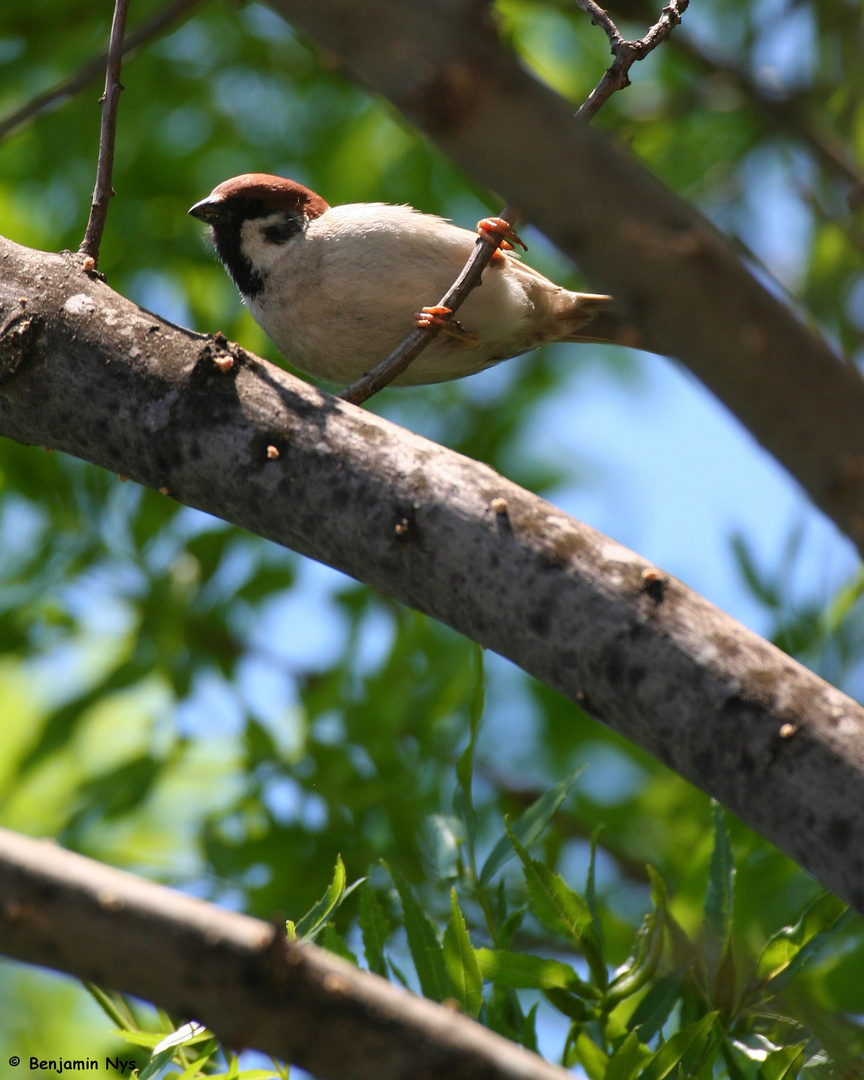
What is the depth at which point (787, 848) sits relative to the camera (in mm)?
1297

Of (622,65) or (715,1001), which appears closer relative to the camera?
(715,1001)

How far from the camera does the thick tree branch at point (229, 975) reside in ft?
3.29

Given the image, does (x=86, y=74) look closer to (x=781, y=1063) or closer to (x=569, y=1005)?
(x=569, y=1005)

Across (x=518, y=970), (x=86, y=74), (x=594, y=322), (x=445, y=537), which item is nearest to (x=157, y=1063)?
(x=518, y=970)

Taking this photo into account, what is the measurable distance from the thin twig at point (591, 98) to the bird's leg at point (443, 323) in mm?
69

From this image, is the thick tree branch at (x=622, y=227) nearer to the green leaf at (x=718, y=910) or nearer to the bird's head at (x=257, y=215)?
the green leaf at (x=718, y=910)

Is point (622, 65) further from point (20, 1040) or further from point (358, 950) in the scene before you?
point (20, 1040)

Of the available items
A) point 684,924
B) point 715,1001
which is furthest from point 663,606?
point 684,924

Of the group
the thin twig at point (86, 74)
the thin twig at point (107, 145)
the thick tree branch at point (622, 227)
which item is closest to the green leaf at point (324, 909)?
the thick tree branch at point (622, 227)

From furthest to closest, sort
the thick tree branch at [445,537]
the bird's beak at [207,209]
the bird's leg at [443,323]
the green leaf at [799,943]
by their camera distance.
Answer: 1. the bird's beak at [207,209]
2. the bird's leg at [443,323]
3. the green leaf at [799,943]
4. the thick tree branch at [445,537]

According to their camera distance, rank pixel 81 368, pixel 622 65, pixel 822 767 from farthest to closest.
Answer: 1. pixel 622 65
2. pixel 81 368
3. pixel 822 767

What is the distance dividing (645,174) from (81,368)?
114 centimetres

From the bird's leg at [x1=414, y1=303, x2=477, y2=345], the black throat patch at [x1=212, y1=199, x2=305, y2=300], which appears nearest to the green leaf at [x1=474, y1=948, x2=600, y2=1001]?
the bird's leg at [x1=414, y1=303, x2=477, y2=345]

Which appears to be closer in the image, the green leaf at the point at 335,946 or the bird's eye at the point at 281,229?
the green leaf at the point at 335,946
